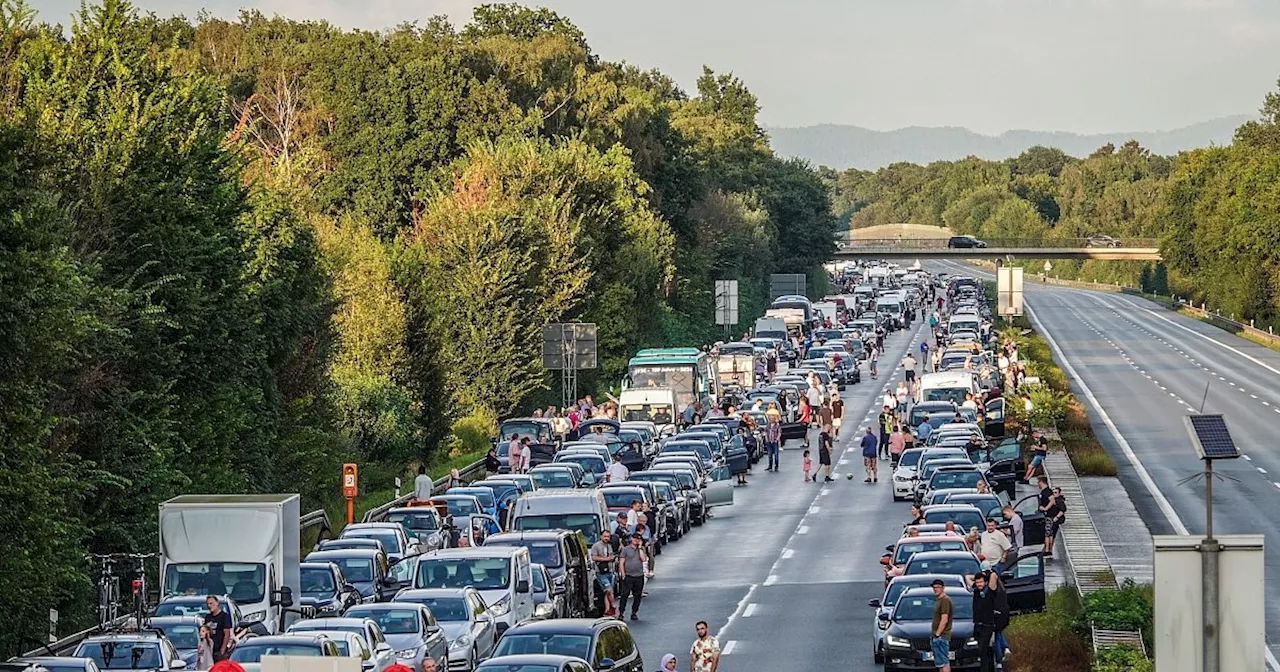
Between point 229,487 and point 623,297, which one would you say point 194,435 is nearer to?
point 229,487

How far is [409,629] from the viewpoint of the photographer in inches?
A: 1061

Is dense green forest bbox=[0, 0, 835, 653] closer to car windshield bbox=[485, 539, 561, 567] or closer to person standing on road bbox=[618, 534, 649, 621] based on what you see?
car windshield bbox=[485, 539, 561, 567]

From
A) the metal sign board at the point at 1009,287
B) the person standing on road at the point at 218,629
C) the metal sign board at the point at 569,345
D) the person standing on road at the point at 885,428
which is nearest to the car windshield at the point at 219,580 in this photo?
the person standing on road at the point at 218,629

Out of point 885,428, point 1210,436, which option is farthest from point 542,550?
point 885,428

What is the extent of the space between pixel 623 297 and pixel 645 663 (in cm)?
5682

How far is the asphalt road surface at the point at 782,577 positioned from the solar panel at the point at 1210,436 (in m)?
13.7

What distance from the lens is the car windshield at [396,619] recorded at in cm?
2697

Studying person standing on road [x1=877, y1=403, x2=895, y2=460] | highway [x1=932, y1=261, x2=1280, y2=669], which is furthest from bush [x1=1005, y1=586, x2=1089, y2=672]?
person standing on road [x1=877, y1=403, x2=895, y2=460]

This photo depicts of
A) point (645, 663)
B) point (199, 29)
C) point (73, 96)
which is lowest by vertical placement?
point (645, 663)

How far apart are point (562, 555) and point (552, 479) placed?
47.8 ft

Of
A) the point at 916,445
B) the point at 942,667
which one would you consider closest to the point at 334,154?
the point at 916,445

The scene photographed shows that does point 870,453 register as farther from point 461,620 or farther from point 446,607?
point 461,620

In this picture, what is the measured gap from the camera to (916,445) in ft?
192

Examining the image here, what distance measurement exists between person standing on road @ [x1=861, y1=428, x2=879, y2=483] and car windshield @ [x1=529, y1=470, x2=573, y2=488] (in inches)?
429
